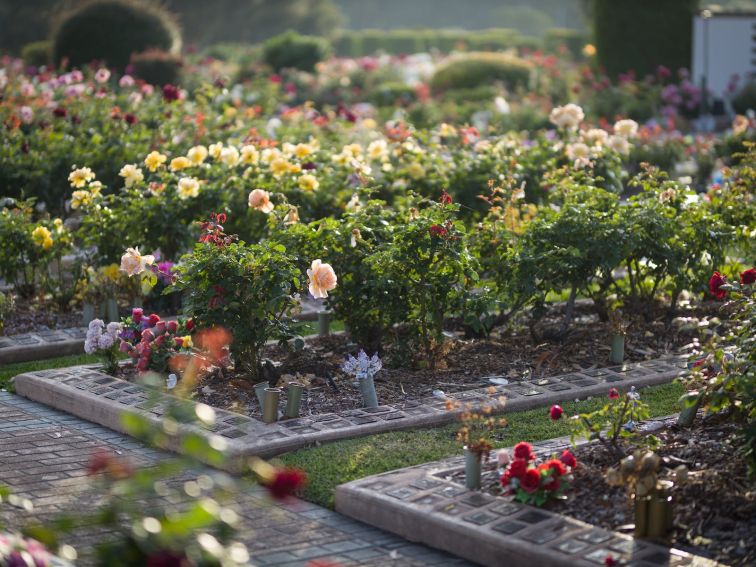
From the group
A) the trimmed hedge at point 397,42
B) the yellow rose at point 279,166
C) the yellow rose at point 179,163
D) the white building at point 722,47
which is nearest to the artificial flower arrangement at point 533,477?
the yellow rose at point 279,166

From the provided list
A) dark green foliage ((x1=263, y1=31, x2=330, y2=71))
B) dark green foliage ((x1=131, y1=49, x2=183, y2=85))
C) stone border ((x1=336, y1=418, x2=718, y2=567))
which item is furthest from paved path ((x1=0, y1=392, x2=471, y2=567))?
dark green foliage ((x1=263, y1=31, x2=330, y2=71))

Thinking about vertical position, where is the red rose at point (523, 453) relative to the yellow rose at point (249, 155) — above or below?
below

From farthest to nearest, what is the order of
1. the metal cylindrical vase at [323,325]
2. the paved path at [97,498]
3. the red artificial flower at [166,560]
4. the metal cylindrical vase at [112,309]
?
the metal cylindrical vase at [112,309], the metal cylindrical vase at [323,325], the paved path at [97,498], the red artificial flower at [166,560]

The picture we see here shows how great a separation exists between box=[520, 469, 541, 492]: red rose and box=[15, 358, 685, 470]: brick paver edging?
656 millimetres

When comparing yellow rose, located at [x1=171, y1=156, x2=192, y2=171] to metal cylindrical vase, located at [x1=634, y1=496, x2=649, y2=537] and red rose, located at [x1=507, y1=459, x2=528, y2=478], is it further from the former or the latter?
metal cylindrical vase, located at [x1=634, y1=496, x2=649, y2=537]

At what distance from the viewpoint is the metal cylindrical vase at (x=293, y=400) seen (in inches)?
232

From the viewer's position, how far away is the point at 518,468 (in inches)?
185

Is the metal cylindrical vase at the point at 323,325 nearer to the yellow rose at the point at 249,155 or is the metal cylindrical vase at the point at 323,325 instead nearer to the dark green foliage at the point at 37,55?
the yellow rose at the point at 249,155

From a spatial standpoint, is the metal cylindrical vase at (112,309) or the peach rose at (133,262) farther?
the metal cylindrical vase at (112,309)

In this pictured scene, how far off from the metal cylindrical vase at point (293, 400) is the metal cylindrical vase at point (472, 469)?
4.15 feet

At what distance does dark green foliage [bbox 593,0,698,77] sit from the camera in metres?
21.4

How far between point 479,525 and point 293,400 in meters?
1.65

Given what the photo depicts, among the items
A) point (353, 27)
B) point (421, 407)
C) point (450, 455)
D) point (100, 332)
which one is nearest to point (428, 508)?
point (450, 455)

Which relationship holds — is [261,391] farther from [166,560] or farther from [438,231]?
[166,560]
